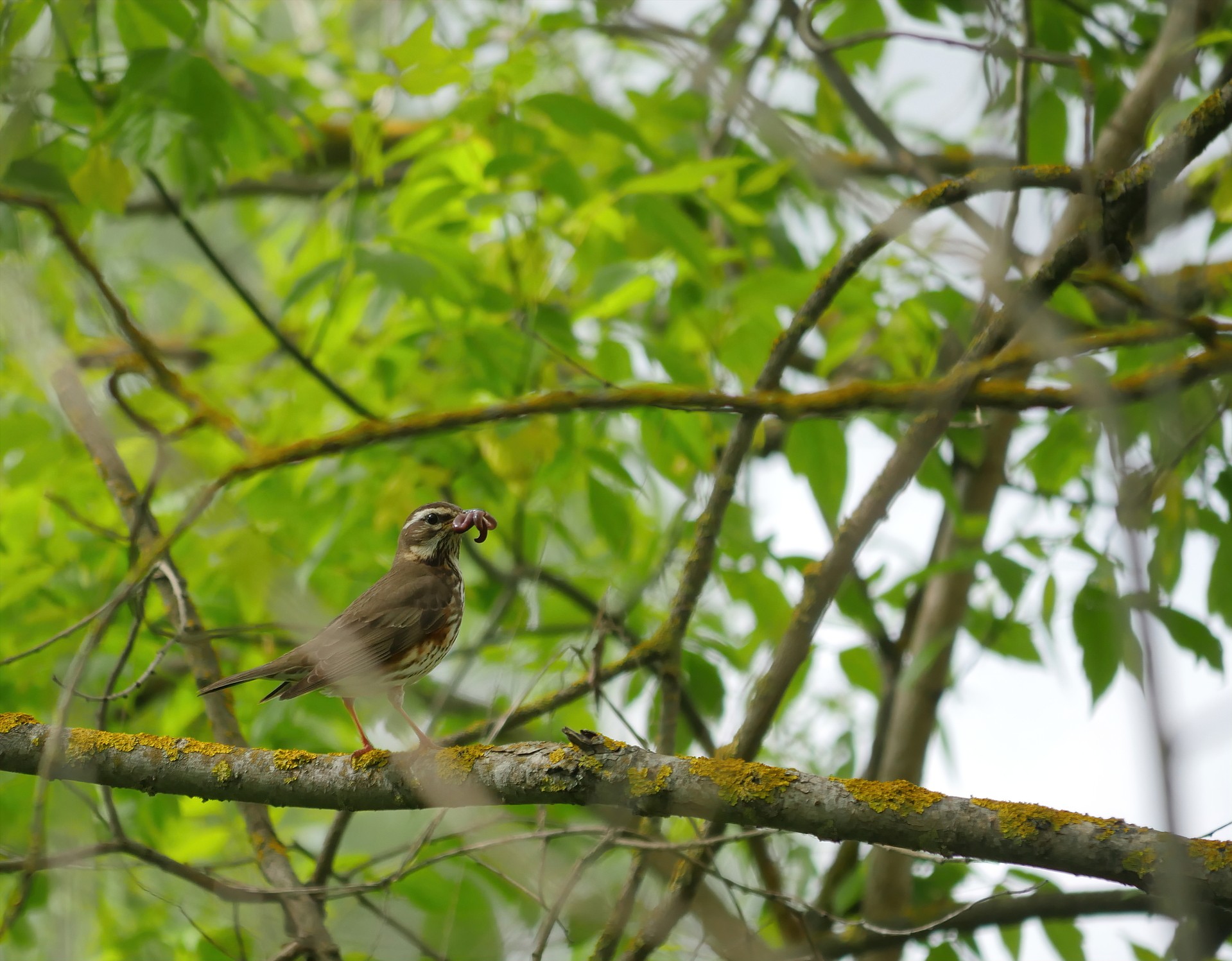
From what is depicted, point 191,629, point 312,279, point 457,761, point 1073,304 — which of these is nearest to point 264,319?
point 312,279

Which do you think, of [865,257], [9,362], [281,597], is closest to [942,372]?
[865,257]

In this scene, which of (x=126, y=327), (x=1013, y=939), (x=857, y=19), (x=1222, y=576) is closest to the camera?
(x=126, y=327)

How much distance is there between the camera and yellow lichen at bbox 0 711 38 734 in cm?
295

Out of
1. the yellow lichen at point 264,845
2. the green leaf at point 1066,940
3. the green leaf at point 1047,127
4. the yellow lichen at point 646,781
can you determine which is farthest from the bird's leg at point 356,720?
the green leaf at point 1047,127

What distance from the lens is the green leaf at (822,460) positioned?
4.45 meters

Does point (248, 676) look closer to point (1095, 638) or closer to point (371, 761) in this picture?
point (371, 761)

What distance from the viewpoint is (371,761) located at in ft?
9.74

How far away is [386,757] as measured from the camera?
9.70 feet

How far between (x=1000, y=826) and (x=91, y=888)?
9.29 feet

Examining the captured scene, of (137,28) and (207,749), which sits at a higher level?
(137,28)

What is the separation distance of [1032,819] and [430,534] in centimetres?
323

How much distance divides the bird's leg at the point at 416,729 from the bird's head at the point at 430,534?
736 mm

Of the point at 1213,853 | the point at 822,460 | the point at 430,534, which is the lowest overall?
the point at 1213,853

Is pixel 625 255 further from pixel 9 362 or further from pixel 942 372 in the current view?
pixel 9 362
